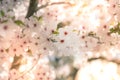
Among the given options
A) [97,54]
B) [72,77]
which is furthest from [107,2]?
[72,77]

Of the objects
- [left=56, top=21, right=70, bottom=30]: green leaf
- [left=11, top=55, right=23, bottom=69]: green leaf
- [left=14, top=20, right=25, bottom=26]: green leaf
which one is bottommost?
[left=11, top=55, right=23, bottom=69]: green leaf

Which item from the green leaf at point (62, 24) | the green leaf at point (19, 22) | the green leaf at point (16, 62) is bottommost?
the green leaf at point (16, 62)

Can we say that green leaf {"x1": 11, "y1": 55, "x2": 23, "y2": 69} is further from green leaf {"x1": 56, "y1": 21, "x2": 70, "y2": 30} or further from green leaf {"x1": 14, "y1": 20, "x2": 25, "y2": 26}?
green leaf {"x1": 56, "y1": 21, "x2": 70, "y2": 30}

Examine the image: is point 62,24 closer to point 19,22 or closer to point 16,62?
point 19,22

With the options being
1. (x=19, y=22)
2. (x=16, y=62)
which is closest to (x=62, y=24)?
(x=19, y=22)

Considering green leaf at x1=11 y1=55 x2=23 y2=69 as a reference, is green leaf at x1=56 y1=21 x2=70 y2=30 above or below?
above

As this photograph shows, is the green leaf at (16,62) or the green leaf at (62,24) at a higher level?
the green leaf at (62,24)

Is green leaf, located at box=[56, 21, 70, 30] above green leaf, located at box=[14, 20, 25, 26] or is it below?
below

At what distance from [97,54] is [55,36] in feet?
1.01

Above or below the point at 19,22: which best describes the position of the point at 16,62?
below

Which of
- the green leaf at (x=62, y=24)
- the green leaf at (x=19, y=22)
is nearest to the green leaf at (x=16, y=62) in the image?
the green leaf at (x=19, y=22)

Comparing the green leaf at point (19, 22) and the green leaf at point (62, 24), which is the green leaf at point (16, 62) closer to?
the green leaf at point (19, 22)

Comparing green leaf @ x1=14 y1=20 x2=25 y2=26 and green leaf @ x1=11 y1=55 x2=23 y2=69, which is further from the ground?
green leaf @ x1=14 y1=20 x2=25 y2=26

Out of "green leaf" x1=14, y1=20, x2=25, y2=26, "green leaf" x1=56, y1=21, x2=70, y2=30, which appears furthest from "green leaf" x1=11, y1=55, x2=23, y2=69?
"green leaf" x1=56, y1=21, x2=70, y2=30
